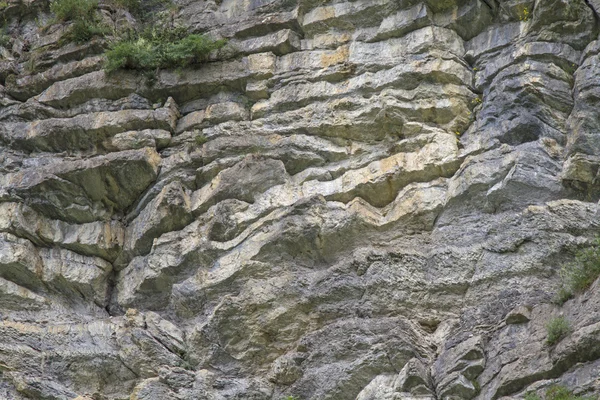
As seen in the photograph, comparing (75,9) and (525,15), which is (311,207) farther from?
(75,9)

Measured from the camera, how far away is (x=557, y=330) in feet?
35.3

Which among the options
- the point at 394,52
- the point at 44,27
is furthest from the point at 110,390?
the point at 44,27

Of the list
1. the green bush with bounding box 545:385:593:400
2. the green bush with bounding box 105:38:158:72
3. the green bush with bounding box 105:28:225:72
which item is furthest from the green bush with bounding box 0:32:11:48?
the green bush with bounding box 545:385:593:400

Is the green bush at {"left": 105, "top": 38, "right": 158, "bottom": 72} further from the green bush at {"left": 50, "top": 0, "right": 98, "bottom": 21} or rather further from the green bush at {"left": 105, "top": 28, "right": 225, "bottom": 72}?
the green bush at {"left": 50, "top": 0, "right": 98, "bottom": 21}

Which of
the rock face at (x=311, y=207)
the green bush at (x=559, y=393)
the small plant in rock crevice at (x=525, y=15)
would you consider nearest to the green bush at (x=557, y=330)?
the rock face at (x=311, y=207)

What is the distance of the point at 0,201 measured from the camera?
16.2m

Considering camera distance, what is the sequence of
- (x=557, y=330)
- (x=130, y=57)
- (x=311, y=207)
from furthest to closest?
(x=130, y=57), (x=311, y=207), (x=557, y=330)

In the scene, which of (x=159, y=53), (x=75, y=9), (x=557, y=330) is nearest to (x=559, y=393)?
(x=557, y=330)

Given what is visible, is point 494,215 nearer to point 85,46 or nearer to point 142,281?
point 142,281

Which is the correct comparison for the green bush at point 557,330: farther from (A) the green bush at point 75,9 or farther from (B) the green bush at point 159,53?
(A) the green bush at point 75,9

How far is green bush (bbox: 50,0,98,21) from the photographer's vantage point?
61.9 feet

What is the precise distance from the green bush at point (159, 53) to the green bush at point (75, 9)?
1.55 m

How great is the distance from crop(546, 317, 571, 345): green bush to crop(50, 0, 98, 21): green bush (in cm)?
1174

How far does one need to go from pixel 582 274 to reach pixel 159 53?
918 cm
